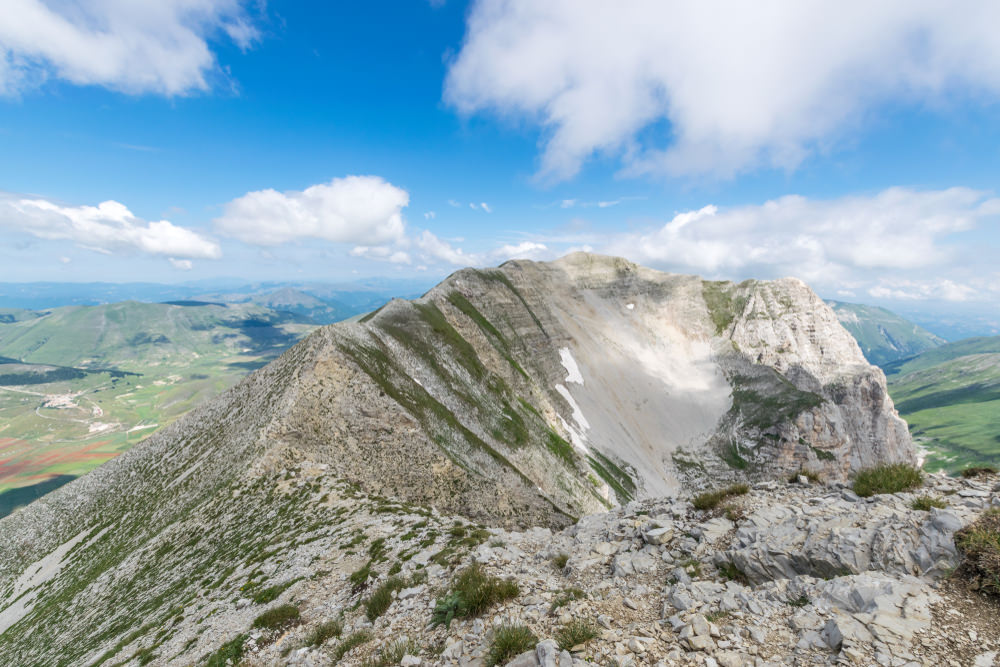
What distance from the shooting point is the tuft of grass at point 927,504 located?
11.2 m

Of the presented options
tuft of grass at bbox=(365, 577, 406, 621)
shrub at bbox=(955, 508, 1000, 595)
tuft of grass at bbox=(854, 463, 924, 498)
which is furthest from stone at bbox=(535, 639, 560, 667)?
tuft of grass at bbox=(854, 463, 924, 498)

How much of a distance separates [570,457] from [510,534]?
63.3 m

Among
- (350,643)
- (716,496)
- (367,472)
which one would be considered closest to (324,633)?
(350,643)

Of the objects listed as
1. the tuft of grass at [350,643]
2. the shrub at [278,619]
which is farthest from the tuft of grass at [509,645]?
the shrub at [278,619]

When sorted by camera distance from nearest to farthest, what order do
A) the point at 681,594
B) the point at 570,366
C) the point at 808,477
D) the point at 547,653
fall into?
the point at 547,653 < the point at 681,594 < the point at 808,477 < the point at 570,366

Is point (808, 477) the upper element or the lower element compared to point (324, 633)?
upper

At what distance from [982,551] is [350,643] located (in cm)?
1703

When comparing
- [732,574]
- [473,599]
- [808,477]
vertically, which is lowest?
[473,599]

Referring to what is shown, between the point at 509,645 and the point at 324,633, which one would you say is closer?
the point at 509,645

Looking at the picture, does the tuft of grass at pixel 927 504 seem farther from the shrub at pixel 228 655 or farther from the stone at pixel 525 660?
the shrub at pixel 228 655

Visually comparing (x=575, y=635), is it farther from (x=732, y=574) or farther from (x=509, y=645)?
(x=732, y=574)

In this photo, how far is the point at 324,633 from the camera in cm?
1302

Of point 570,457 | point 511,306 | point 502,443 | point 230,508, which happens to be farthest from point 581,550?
point 511,306

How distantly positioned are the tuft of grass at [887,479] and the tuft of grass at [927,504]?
1739mm
